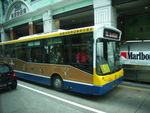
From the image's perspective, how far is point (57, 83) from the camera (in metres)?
6.64

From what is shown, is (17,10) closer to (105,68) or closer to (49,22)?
(49,22)

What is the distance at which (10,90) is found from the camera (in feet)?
23.0

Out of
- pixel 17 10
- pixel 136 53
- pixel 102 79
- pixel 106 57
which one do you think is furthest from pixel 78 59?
pixel 17 10

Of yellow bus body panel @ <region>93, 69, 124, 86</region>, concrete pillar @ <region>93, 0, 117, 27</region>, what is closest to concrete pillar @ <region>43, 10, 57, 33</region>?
concrete pillar @ <region>93, 0, 117, 27</region>

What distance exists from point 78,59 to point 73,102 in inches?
68.0

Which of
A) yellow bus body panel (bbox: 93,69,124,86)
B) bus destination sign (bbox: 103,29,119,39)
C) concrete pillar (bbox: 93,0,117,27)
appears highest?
concrete pillar (bbox: 93,0,117,27)

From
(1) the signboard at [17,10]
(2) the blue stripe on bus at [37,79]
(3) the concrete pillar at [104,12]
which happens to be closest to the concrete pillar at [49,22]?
(1) the signboard at [17,10]

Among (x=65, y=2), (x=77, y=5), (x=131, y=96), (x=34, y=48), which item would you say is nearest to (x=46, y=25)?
(x=65, y=2)

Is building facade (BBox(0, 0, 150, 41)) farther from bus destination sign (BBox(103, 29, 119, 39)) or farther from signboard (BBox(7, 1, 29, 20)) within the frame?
bus destination sign (BBox(103, 29, 119, 39))

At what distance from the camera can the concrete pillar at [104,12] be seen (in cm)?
952

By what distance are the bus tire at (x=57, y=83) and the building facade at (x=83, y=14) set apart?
5470mm

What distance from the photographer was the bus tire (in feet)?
21.3

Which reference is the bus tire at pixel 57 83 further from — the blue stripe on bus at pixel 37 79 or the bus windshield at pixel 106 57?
the bus windshield at pixel 106 57

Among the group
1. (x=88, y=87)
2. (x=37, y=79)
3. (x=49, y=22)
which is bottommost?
(x=37, y=79)
